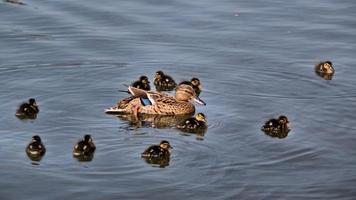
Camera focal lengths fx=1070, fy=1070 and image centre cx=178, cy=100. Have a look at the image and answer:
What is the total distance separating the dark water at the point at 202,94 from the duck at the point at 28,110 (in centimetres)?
11

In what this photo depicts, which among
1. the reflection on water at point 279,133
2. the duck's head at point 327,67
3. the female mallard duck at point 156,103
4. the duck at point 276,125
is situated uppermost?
the duck's head at point 327,67

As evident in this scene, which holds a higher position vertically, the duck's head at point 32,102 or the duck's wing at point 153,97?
the duck's wing at point 153,97

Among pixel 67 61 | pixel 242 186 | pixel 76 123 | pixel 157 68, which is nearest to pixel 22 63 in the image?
pixel 67 61

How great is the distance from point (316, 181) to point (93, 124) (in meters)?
3.88

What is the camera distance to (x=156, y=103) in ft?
56.0

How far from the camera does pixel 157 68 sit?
19.0 meters

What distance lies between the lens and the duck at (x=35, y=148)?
1405 centimetres

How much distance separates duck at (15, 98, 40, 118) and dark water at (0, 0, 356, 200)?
0.11 m

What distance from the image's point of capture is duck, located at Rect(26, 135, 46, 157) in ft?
46.1

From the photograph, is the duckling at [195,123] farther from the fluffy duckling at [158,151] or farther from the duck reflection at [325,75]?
the duck reflection at [325,75]

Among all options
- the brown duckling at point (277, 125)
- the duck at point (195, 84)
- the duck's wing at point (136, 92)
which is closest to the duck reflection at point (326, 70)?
the duck at point (195, 84)

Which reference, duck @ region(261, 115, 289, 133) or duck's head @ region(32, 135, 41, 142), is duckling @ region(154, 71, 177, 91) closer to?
duck @ region(261, 115, 289, 133)

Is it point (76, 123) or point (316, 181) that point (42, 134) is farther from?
point (316, 181)

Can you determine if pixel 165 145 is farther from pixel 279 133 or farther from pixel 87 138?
pixel 279 133
